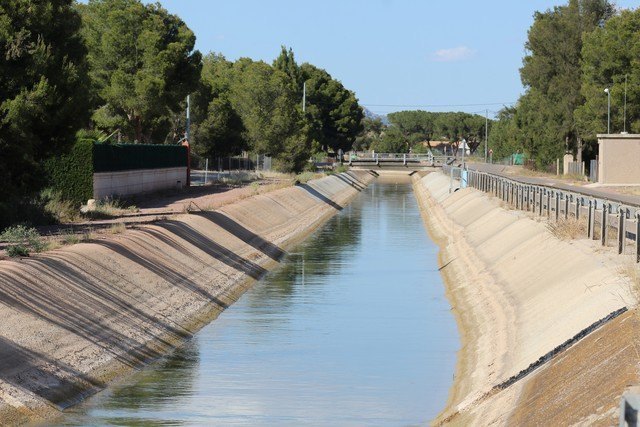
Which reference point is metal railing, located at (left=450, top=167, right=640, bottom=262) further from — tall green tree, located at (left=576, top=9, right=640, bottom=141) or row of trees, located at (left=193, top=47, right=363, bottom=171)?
row of trees, located at (left=193, top=47, right=363, bottom=171)

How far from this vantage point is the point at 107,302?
82.6 feet

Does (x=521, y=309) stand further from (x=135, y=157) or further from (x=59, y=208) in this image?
(x=135, y=157)

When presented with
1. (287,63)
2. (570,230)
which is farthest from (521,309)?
(287,63)

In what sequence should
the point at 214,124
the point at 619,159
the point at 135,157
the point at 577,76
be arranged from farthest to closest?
the point at 577,76 → the point at 214,124 → the point at 619,159 → the point at 135,157

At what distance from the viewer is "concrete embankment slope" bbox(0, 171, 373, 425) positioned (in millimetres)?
18516

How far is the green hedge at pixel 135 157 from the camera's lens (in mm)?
45719

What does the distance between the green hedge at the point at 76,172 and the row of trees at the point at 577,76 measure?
46325 millimetres

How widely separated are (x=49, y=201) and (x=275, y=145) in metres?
51.3

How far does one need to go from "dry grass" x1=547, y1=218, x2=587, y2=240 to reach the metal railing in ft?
0.77

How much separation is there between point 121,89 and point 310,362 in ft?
143

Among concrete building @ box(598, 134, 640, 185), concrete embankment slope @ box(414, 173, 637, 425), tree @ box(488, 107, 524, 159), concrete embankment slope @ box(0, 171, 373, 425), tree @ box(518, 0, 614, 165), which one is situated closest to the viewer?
concrete embankment slope @ box(414, 173, 637, 425)

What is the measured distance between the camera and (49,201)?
3950 centimetres

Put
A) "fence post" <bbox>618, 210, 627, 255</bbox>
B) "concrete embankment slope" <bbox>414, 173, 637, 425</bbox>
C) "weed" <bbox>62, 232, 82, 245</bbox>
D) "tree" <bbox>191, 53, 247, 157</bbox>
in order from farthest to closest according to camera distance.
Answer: "tree" <bbox>191, 53, 247, 157</bbox> → "weed" <bbox>62, 232, 82, 245</bbox> → "fence post" <bbox>618, 210, 627, 255</bbox> → "concrete embankment slope" <bbox>414, 173, 637, 425</bbox>

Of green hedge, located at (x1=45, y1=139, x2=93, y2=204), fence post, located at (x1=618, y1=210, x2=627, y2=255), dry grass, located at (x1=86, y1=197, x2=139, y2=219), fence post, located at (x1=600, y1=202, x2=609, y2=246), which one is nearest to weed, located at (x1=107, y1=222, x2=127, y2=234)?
dry grass, located at (x1=86, y1=197, x2=139, y2=219)
